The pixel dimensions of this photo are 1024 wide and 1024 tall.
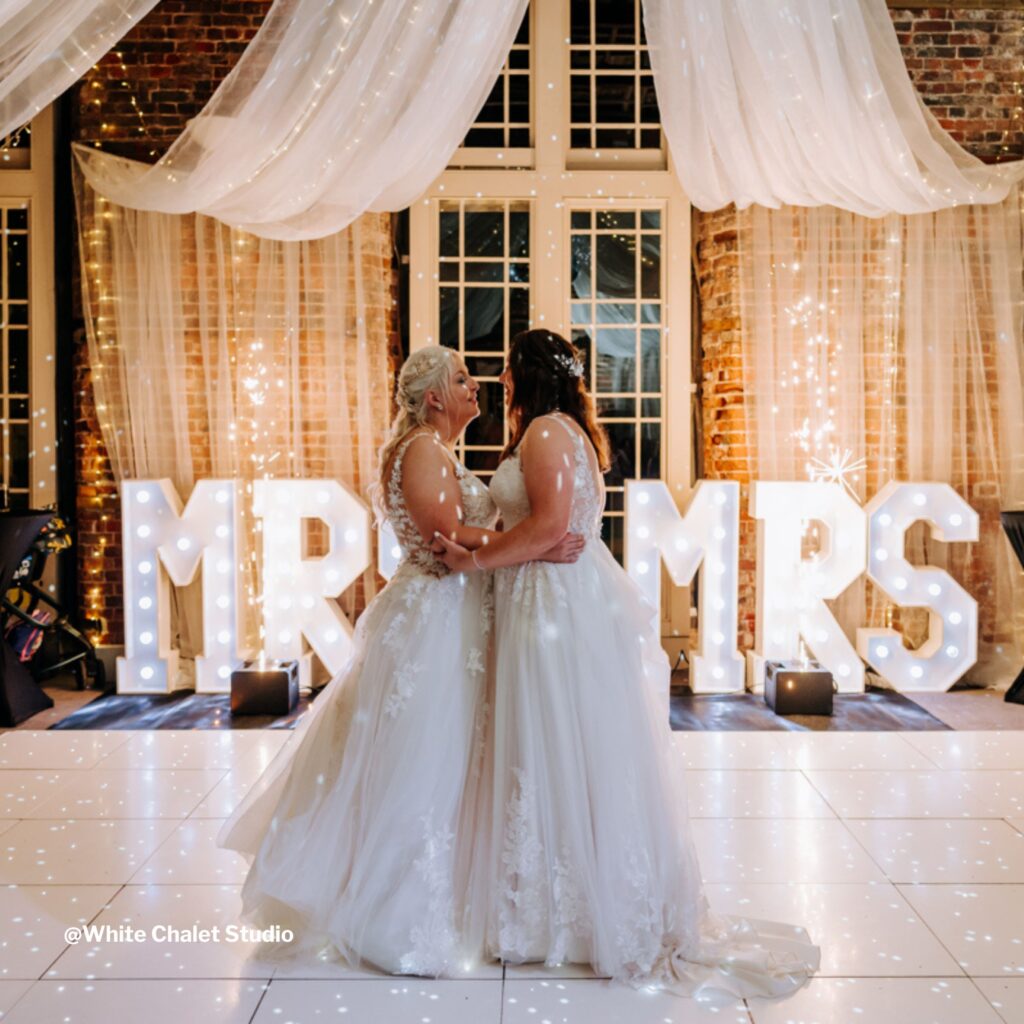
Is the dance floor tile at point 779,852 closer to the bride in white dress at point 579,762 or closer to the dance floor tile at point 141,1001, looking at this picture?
the bride in white dress at point 579,762

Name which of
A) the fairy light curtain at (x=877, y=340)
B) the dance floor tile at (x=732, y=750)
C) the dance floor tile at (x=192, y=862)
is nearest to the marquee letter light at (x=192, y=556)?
the dance floor tile at (x=192, y=862)

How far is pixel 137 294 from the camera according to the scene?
17.9 ft

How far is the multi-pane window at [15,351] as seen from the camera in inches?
227

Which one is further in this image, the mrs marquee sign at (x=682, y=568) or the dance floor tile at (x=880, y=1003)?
the mrs marquee sign at (x=682, y=568)

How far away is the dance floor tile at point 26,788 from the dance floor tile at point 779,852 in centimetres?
224

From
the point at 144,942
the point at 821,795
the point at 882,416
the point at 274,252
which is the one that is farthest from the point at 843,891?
the point at 274,252

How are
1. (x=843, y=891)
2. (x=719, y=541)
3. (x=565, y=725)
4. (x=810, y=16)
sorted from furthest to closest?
(x=719, y=541)
(x=810, y=16)
(x=843, y=891)
(x=565, y=725)

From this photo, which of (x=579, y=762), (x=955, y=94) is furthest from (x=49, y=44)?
(x=955, y=94)

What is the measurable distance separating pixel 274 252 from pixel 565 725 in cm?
367

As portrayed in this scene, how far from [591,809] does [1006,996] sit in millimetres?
998

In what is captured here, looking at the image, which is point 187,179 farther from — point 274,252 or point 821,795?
point 821,795

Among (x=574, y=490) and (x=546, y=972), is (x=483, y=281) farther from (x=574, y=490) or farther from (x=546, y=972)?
(x=546, y=972)

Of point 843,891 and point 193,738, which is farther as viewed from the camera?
point 193,738

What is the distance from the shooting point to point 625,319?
586cm
